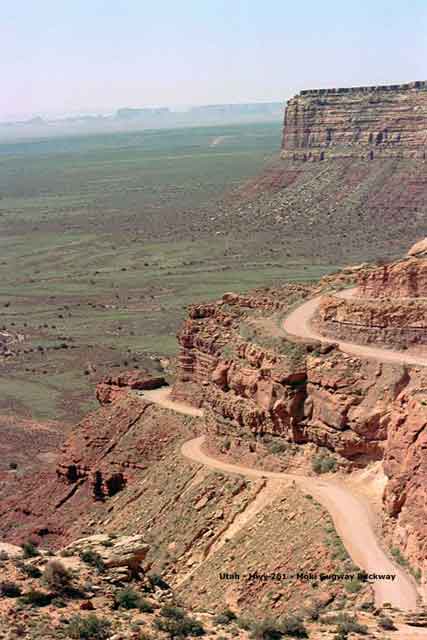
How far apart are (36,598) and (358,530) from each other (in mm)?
11214

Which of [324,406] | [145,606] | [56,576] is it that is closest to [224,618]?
[145,606]

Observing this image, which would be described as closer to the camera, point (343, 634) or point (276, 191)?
point (343, 634)

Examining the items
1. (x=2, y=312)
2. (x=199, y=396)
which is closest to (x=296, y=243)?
(x=2, y=312)

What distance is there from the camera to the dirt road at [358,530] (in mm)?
29859

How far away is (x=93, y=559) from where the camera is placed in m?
29.3

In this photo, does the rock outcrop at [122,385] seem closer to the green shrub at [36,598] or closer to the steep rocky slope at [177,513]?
the steep rocky slope at [177,513]

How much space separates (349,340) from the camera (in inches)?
1705

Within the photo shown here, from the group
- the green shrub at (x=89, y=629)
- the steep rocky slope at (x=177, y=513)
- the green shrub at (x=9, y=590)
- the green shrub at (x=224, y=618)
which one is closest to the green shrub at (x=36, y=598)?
the green shrub at (x=9, y=590)

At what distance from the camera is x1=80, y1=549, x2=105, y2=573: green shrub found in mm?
29000

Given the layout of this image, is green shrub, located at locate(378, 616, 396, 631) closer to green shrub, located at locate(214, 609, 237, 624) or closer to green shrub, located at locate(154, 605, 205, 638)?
green shrub, located at locate(214, 609, 237, 624)

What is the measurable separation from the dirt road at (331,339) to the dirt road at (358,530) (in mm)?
4772

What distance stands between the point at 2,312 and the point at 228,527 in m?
84.6

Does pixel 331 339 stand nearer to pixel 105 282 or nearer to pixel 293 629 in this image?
pixel 293 629

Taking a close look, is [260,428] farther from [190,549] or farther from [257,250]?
[257,250]
